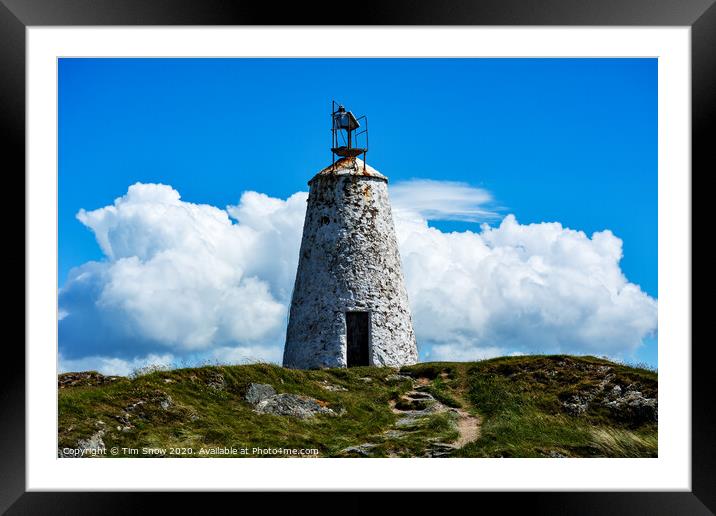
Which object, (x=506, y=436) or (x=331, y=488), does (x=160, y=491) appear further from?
(x=506, y=436)

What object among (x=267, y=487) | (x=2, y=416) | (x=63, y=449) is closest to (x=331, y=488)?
(x=267, y=487)

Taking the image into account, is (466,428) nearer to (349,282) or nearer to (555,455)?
(555,455)

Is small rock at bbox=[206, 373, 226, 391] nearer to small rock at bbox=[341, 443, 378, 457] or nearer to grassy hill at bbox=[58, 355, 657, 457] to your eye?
grassy hill at bbox=[58, 355, 657, 457]

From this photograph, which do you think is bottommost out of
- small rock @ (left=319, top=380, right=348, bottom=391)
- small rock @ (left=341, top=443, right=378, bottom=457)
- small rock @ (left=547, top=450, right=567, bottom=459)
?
small rock @ (left=547, top=450, right=567, bottom=459)

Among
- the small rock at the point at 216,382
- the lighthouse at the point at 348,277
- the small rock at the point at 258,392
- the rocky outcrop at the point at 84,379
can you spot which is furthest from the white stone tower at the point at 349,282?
the rocky outcrop at the point at 84,379

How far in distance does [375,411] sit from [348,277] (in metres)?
6.29

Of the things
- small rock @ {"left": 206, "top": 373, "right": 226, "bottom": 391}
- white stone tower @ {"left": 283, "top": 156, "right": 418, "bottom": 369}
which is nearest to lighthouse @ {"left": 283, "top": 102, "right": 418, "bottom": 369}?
white stone tower @ {"left": 283, "top": 156, "right": 418, "bottom": 369}

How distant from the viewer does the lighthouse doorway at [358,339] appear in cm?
2544

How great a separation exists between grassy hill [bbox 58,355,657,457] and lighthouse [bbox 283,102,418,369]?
1.97m

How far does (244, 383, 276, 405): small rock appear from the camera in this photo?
63.0 feet

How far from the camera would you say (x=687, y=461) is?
11.4 m
